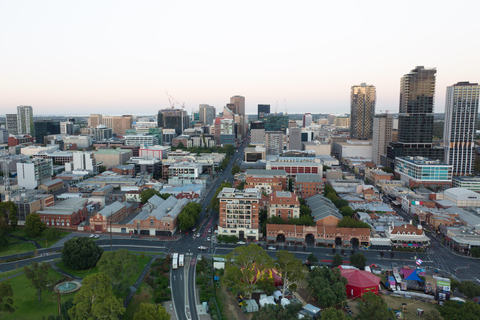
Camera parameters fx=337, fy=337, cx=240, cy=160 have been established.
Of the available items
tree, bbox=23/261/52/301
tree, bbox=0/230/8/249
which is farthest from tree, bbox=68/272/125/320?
tree, bbox=0/230/8/249

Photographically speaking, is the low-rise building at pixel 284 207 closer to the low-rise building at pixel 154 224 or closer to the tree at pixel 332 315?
the low-rise building at pixel 154 224

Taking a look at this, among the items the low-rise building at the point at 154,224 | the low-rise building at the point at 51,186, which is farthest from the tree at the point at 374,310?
the low-rise building at the point at 51,186

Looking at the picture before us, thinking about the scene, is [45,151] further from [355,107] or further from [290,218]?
[355,107]

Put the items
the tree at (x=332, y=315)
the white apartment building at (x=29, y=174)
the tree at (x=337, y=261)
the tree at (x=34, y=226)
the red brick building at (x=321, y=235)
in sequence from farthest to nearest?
the white apartment building at (x=29, y=174) < the tree at (x=34, y=226) < the red brick building at (x=321, y=235) < the tree at (x=337, y=261) < the tree at (x=332, y=315)

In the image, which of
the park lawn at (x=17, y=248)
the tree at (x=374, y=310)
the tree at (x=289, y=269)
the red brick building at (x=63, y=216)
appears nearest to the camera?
the tree at (x=374, y=310)

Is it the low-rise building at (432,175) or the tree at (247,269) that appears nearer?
the tree at (247,269)

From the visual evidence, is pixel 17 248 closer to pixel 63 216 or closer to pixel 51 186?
pixel 63 216

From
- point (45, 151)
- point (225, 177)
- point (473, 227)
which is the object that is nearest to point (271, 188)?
point (225, 177)

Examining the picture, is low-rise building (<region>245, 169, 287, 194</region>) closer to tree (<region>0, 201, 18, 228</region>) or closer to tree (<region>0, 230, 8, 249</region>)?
tree (<region>0, 201, 18, 228</region>)
